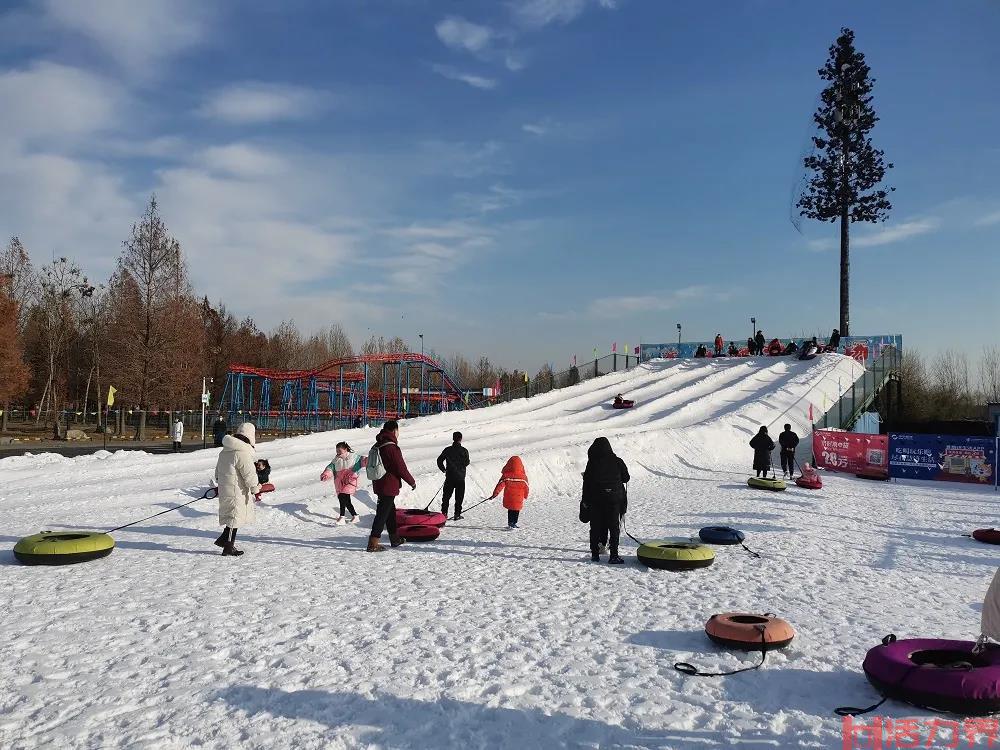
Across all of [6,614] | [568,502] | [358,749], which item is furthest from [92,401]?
[358,749]

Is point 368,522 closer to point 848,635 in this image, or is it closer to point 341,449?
point 341,449

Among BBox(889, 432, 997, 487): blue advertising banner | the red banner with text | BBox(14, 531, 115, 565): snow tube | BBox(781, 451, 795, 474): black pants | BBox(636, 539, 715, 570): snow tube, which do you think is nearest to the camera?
BBox(14, 531, 115, 565): snow tube

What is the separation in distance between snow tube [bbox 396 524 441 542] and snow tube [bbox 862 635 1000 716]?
22.8 feet

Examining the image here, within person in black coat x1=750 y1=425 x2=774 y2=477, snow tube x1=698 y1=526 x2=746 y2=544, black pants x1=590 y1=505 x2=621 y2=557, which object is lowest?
snow tube x1=698 y1=526 x2=746 y2=544

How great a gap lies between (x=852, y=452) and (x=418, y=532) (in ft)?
54.0

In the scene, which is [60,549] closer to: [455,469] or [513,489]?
[455,469]

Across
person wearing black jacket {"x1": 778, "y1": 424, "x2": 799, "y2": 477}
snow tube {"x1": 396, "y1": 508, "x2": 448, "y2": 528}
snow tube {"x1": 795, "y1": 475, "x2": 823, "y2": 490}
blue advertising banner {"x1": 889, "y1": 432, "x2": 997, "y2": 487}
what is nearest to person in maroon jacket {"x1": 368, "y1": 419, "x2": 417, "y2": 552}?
snow tube {"x1": 396, "y1": 508, "x2": 448, "y2": 528}

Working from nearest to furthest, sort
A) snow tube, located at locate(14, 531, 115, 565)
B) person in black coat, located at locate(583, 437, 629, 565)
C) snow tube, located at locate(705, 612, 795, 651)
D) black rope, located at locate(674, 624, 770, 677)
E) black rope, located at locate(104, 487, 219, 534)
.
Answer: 1. black rope, located at locate(674, 624, 770, 677)
2. snow tube, located at locate(705, 612, 795, 651)
3. snow tube, located at locate(14, 531, 115, 565)
4. person in black coat, located at locate(583, 437, 629, 565)
5. black rope, located at locate(104, 487, 219, 534)

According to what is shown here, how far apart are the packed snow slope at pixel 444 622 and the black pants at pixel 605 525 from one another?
1.52 feet

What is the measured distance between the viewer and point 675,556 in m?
8.98

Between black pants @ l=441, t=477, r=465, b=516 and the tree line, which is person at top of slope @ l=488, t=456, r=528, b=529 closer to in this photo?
black pants @ l=441, t=477, r=465, b=516

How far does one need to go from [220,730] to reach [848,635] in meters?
5.20

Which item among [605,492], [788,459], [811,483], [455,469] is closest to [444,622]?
[605,492]

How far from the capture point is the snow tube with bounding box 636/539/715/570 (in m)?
8.96
